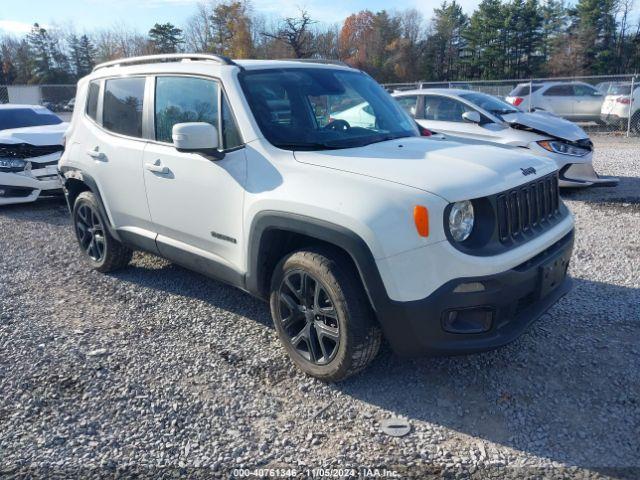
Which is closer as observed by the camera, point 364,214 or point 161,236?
point 364,214

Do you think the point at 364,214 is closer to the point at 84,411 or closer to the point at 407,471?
the point at 407,471

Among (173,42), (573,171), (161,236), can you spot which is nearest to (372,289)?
(161,236)

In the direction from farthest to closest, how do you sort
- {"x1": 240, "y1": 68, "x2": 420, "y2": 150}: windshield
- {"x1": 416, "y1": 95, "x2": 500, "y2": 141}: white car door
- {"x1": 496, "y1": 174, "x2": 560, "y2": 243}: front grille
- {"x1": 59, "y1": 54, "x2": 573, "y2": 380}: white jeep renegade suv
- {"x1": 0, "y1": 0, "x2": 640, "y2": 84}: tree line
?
{"x1": 0, "y1": 0, "x2": 640, "y2": 84}: tree line → {"x1": 416, "y1": 95, "x2": 500, "y2": 141}: white car door → {"x1": 240, "y1": 68, "x2": 420, "y2": 150}: windshield → {"x1": 496, "y1": 174, "x2": 560, "y2": 243}: front grille → {"x1": 59, "y1": 54, "x2": 573, "y2": 380}: white jeep renegade suv

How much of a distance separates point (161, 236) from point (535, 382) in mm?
2921

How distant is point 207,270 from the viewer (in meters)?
4.04

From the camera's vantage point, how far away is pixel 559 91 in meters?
19.0

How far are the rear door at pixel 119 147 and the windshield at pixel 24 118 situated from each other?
5292mm

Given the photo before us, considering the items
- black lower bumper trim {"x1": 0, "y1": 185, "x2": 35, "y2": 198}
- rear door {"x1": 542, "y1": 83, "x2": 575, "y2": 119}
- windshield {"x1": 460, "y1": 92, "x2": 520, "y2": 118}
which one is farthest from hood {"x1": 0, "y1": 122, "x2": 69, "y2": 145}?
rear door {"x1": 542, "y1": 83, "x2": 575, "y2": 119}

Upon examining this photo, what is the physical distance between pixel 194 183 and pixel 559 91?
18348 millimetres

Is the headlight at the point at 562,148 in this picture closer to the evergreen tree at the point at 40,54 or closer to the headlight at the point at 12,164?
the headlight at the point at 12,164

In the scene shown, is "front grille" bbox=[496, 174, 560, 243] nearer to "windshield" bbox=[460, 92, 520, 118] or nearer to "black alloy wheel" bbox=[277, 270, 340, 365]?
"black alloy wheel" bbox=[277, 270, 340, 365]

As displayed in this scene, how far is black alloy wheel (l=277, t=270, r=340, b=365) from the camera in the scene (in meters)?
3.25

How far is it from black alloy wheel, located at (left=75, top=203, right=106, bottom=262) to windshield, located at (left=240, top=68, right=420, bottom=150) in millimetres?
2312

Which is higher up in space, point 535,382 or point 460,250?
point 460,250
